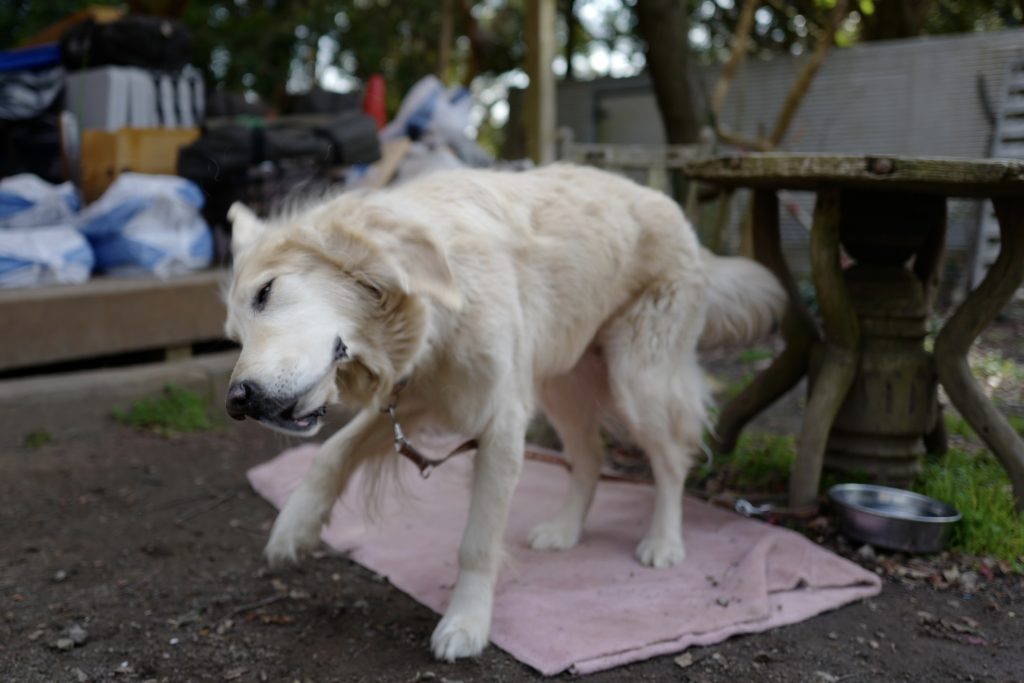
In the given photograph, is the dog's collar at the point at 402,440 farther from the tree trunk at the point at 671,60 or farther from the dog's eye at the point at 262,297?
the tree trunk at the point at 671,60

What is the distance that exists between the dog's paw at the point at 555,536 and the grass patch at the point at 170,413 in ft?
8.01

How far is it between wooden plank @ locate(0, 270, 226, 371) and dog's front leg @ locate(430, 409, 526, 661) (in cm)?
286

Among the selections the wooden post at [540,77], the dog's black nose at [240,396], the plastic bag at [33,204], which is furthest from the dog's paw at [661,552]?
the wooden post at [540,77]

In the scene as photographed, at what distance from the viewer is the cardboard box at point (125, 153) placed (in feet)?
21.0

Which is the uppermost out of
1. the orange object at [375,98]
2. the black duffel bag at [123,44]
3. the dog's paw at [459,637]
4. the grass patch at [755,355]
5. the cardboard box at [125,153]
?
the black duffel bag at [123,44]

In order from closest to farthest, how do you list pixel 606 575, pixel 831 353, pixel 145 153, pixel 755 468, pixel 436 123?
pixel 606 575, pixel 831 353, pixel 755 468, pixel 145 153, pixel 436 123

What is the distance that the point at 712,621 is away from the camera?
10.0 feet

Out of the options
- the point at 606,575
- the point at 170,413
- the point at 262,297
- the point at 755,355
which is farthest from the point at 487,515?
the point at 755,355

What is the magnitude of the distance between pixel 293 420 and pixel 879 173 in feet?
7.51

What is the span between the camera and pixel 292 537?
301cm

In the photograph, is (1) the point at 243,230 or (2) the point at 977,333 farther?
(2) the point at 977,333

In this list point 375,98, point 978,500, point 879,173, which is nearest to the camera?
point 879,173

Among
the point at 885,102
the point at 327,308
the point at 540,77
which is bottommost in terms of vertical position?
the point at 327,308

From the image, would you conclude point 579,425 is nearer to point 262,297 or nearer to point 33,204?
point 262,297
